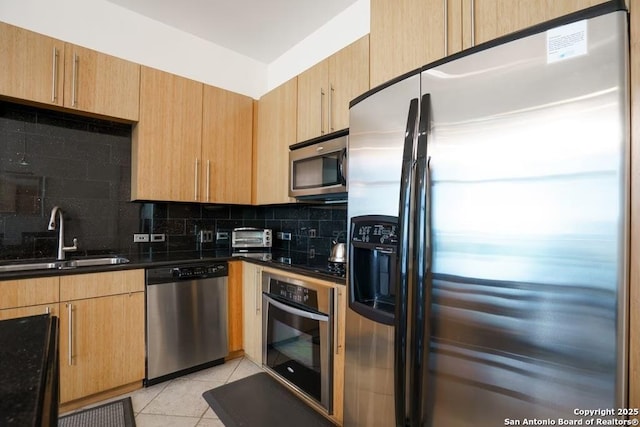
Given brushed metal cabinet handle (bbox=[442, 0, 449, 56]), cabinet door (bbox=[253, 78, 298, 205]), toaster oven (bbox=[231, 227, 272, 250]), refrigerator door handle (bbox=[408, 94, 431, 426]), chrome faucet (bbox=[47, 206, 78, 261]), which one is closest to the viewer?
refrigerator door handle (bbox=[408, 94, 431, 426])

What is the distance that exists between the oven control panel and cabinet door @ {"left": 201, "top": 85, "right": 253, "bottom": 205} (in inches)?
38.8

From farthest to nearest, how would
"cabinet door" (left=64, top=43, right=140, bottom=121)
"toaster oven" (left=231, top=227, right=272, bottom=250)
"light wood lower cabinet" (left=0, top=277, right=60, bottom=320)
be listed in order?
"toaster oven" (left=231, top=227, right=272, bottom=250) < "cabinet door" (left=64, top=43, right=140, bottom=121) < "light wood lower cabinet" (left=0, top=277, right=60, bottom=320)

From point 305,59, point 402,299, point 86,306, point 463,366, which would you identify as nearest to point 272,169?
point 305,59

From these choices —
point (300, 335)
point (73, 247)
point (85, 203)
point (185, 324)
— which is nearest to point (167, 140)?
point (85, 203)

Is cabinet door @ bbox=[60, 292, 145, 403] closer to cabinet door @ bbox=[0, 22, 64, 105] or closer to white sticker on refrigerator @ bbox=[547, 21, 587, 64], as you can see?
cabinet door @ bbox=[0, 22, 64, 105]

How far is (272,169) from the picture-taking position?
2.51m

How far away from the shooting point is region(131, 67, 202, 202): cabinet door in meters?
2.21

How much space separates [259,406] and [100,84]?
7.87ft

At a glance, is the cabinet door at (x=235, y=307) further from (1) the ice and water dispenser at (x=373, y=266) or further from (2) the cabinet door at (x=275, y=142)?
(1) the ice and water dispenser at (x=373, y=266)

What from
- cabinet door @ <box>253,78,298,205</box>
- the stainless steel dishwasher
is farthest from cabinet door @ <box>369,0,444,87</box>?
the stainless steel dishwasher

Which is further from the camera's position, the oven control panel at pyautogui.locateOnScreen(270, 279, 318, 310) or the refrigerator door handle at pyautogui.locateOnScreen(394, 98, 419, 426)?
the oven control panel at pyautogui.locateOnScreen(270, 279, 318, 310)

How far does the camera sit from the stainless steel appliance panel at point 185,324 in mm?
1996

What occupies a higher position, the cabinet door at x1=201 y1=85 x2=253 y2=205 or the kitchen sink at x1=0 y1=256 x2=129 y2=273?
the cabinet door at x1=201 y1=85 x2=253 y2=205

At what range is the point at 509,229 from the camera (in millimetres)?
857
